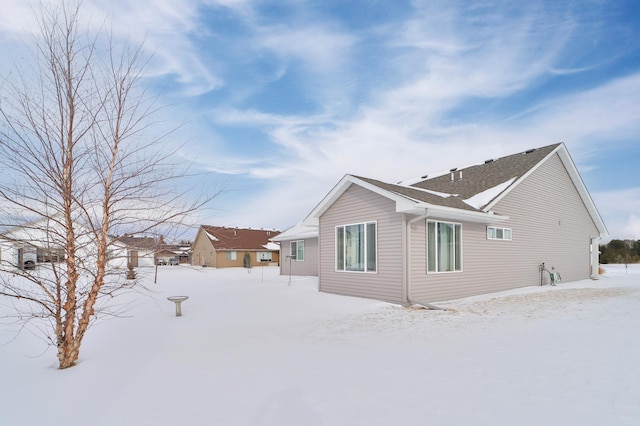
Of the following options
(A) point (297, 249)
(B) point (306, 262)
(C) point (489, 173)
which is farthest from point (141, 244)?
(A) point (297, 249)

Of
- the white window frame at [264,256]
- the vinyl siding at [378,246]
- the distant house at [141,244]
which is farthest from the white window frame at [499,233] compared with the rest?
the white window frame at [264,256]

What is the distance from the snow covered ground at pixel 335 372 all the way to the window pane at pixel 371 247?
266cm

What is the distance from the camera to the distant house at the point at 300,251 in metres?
20.2

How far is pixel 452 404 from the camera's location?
130 inches

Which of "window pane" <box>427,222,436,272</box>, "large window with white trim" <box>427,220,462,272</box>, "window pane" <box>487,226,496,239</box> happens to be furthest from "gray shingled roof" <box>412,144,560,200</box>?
"window pane" <box>427,222,436,272</box>

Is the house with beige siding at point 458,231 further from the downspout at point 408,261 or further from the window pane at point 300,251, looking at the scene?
the window pane at point 300,251

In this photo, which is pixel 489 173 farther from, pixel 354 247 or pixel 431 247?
pixel 354 247

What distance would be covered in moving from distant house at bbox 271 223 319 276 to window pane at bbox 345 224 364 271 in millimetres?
8085

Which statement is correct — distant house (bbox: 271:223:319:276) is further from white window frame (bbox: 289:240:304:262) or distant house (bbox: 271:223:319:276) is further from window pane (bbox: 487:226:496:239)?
window pane (bbox: 487:226:496:239)

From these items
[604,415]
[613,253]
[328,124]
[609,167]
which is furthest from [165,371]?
[613,253]

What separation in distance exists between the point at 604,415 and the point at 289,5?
11450 millimetres

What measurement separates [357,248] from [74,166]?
8.15 m

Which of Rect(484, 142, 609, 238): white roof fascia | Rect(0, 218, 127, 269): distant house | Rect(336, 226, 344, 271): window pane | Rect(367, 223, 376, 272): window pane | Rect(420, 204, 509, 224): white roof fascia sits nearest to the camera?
Rect(0, 218, 127, 269): distant house

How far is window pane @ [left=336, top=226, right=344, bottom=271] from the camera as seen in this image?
11.7 metres
